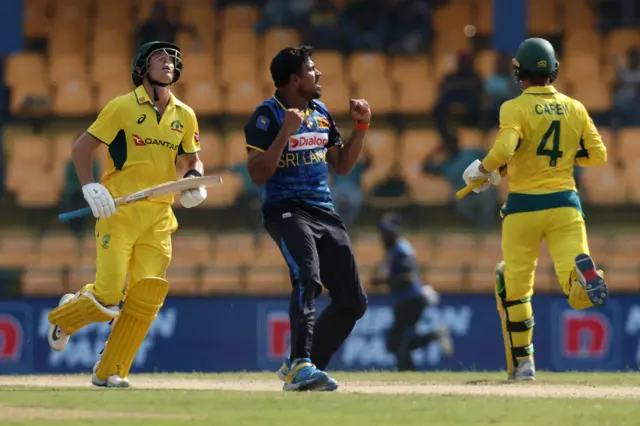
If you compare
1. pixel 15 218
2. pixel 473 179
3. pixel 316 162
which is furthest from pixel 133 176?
pixel 15 218

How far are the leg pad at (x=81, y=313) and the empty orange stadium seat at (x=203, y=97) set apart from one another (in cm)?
1006

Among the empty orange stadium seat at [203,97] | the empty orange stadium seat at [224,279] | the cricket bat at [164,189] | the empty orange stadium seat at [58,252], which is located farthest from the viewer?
the empty orange stadium seat at [203,97]

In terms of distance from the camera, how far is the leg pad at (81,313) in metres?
8.27

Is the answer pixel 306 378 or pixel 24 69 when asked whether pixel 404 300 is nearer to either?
pixel 306 378

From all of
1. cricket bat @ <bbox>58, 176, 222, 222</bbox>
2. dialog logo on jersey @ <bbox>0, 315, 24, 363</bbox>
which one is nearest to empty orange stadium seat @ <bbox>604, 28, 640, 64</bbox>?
dialog logo on jersey @ <bbox>0, 315, 24, 363</bbox>

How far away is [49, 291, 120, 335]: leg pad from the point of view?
8.27 metres

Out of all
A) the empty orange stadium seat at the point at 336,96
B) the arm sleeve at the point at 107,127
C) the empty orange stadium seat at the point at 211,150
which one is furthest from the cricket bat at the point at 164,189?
the empty orange stadium seat at the point at 336,96

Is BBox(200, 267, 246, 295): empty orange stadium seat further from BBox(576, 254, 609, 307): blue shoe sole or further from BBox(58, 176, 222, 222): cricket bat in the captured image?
BBox(576, 254, 609, 307): blue shoe sole

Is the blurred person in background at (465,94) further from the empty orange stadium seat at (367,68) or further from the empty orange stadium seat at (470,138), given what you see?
the empty orange stadium seat at (367,68)

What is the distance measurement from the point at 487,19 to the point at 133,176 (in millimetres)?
11813

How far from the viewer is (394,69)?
62.0 ft

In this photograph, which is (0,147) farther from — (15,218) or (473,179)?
(473,179)

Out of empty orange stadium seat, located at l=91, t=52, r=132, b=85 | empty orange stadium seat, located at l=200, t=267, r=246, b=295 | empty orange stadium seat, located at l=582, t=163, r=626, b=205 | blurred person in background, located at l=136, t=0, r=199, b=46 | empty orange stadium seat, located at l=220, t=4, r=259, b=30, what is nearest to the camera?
empty orange stadium seat, located at l=200, t=267, r=246, b=295

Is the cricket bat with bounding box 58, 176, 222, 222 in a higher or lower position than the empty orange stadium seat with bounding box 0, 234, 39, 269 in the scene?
lower
